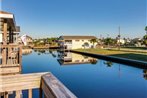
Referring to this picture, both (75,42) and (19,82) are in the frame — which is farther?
(75,42)

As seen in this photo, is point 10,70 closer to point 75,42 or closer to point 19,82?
point 19,82

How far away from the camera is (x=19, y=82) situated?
2309 millimetres

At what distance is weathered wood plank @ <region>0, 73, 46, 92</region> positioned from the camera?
2.26m

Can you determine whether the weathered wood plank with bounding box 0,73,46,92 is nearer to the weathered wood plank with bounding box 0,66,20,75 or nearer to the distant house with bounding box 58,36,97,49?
the weathered wood plank with bounding box 0,66,20,75

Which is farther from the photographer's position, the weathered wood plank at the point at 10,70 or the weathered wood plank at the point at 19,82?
the weathered wood plank at the point at 10,70

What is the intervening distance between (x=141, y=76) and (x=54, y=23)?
39614mm

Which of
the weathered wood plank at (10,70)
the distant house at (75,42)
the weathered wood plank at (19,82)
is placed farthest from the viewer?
the distant house at (75,42)

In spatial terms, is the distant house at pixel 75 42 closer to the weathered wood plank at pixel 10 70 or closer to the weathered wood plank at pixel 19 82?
the weathered wood plank at pixel 10 70

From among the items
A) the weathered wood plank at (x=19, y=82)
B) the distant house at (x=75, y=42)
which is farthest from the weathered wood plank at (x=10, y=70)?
the distant house at (x=75, y=42)

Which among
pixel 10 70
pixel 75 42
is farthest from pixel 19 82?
pixel 75 42

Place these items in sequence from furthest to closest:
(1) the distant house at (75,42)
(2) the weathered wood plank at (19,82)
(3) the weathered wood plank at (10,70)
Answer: (1) the distant house at (75,42)
(3) the weathered wood plank at (10,70)
(2) the weathered wood plank at (19,82)

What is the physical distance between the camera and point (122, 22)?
145 ft

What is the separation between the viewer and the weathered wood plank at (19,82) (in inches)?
88.9

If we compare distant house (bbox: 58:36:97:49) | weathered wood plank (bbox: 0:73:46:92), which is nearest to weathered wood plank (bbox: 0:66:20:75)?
weathered wood plank (bbox: 0:73:46:92)
